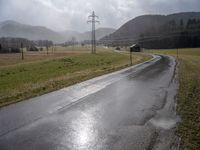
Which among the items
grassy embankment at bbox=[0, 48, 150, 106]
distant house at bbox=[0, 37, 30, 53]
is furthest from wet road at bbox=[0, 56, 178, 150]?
distant house at bbox=[0, 37, 30, 53]

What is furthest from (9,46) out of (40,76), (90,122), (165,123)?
(165,123)

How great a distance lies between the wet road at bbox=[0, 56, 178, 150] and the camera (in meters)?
5.81

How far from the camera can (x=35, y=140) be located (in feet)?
19.6

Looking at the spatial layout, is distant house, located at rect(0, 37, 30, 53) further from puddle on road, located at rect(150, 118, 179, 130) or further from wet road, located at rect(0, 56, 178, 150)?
puddle on road, located at rect(150, 118, 179, 130)

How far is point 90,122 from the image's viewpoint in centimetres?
755

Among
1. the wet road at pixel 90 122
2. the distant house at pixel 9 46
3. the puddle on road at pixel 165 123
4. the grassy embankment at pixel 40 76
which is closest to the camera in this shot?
the wet road at pixel 90 122

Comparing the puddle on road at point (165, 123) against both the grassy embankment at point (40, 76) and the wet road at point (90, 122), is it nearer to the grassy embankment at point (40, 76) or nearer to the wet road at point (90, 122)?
the wet road at point (90, 122)

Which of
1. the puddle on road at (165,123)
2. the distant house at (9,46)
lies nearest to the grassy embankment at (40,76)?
the puddle on road at (165,123)

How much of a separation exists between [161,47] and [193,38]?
52.2ft

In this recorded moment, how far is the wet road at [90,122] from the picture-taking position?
5.81 metres

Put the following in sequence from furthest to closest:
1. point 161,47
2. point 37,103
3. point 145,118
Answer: point 161,47
point 37,103
point 145,118

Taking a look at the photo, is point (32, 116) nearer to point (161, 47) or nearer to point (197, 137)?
point (197, 137)

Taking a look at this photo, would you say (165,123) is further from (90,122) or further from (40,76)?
(40,76)

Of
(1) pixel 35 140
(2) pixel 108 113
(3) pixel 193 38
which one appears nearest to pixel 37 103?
(2) pixel 108 113
